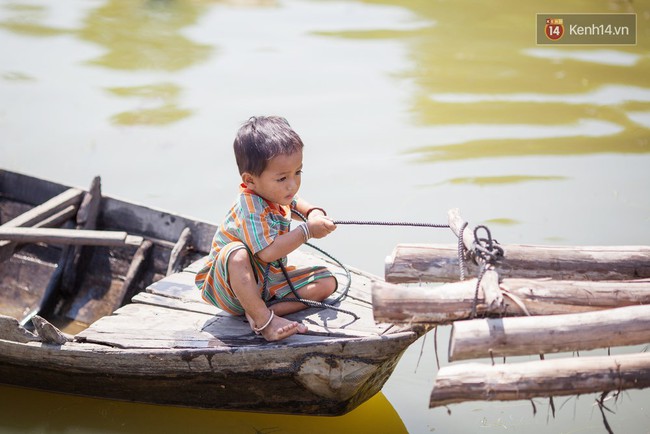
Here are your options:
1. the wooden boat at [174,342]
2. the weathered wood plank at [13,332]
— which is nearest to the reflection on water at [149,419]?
the wooden boat at [174,342]

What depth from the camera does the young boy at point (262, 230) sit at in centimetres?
373

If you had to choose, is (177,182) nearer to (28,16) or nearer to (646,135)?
(646,135)

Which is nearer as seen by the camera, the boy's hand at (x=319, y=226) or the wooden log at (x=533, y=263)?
the wooden log at (x=533, y=263)

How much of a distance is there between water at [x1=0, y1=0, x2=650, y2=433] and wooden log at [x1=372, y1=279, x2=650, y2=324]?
1379 mm

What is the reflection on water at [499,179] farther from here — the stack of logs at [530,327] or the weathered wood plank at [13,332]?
the weathered wood plank at [13,332]

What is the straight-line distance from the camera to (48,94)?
30.6 feet

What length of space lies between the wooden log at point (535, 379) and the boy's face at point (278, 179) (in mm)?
1144

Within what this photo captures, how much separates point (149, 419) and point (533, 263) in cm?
227

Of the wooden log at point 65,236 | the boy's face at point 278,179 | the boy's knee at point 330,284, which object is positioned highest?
the boy's face at point 278,179

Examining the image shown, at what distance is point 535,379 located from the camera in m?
3.14

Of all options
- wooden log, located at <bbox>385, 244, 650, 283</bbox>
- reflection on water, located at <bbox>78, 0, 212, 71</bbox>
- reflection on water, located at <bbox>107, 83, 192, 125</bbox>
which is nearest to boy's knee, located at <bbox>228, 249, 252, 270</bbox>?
wooden log, located at <bbox>385, 244, 650, 283</bbox>

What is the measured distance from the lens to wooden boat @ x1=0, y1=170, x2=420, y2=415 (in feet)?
12.9

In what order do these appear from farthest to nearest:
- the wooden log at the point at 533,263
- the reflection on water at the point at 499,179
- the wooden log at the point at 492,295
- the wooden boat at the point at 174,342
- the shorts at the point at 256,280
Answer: the reflection on water at the point at 499,179 < the shorts at the point at 256,280 < the wooden boat at the point at 174,342 < the wooden log at the point at 533,263 < the wooden log at the point at 492,295

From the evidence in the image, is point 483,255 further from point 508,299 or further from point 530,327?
point 530,327
